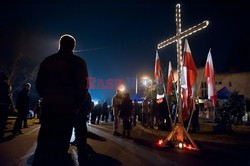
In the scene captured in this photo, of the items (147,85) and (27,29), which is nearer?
(27,29)

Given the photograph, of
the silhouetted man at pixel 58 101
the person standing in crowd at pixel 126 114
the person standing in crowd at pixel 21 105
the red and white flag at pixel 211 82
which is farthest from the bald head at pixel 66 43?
the person standing in crowd at pixel 126 114

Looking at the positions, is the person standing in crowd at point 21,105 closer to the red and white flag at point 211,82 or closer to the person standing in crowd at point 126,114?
the person standing in crowd at point 126,114

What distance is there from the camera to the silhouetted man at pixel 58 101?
2.79 m

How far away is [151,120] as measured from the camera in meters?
16.5

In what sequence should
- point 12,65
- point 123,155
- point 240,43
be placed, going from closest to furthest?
point 123,155, point 12,65, point 240,43

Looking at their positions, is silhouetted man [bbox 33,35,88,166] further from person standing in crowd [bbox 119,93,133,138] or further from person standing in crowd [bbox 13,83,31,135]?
person standing in crowd [bbox 119,93,133,138]

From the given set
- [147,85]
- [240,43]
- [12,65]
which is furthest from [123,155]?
[240,43]

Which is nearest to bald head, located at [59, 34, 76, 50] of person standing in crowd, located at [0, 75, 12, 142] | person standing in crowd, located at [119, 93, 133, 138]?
person standing in crowd, located at [0, 75, 12, 142]

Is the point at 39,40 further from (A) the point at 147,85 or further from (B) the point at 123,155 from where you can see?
(B) the point at 123,155

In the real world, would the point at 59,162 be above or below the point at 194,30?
below

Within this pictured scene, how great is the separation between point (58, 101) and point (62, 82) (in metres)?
0.23

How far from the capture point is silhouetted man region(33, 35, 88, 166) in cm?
279

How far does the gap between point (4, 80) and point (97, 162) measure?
5.03 metres

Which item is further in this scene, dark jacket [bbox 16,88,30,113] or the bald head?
dark jacket [bbox 16,88,30,113]
